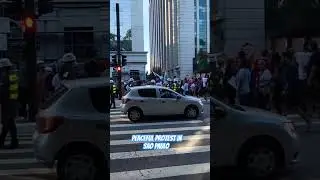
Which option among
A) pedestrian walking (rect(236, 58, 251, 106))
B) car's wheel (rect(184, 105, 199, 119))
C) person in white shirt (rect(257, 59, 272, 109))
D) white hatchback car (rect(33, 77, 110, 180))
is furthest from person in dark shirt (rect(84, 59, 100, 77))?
person in white shirt (rect(257, 59, 272, 109))

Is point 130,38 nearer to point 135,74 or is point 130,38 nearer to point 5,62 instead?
point 135,74

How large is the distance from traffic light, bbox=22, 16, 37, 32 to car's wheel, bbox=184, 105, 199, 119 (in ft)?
4.64

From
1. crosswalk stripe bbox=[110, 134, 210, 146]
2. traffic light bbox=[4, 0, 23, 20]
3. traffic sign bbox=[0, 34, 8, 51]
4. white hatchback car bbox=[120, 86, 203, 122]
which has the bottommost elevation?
crosswalk stripe bbox=[110, 134, 210, 146]

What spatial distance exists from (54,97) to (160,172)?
117cm

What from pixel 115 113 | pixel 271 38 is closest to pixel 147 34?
pixel 115 113

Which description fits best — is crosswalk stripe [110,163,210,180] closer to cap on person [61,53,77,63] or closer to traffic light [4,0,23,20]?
cap on person [61,53,77,63]

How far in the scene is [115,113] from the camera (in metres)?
4.61

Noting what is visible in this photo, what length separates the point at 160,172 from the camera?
4949mm

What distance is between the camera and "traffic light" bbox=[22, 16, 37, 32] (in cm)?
448

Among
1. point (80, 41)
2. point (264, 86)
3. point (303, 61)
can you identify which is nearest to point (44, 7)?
point (80, 41)

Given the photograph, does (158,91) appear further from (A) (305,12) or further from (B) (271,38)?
(A) (305,12)

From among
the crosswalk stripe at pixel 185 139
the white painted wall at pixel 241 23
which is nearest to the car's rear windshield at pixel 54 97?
the crosswalk stripe at pixel 185 139

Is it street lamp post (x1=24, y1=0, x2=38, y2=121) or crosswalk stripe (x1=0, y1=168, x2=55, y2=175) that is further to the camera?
crosswalk stripe (x1=0, y1=168, x2=55, y2=175)

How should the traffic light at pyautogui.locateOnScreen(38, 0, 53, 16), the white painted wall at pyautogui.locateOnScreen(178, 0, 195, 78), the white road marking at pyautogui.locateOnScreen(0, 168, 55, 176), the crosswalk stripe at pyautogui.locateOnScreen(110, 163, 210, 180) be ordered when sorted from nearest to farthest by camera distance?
the white painted wall at pyautogui.locateOnScreen(178, 0, 195, 78) → the traffic light at pyautogui.locateOnScreen(38, 0, 53, 16) → the white road marking at pyautogui.locateOnScreen(0, 168, 55, 176) → the crosswalk stripe at pyautogui.locateOnScreen(110, 163, 210, 180)
